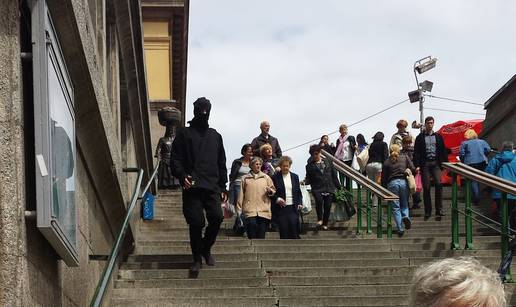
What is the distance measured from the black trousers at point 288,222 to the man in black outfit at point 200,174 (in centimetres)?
278

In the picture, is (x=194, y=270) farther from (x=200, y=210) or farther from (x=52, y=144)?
(x=52, y=144)

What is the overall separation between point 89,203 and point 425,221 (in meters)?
8.82

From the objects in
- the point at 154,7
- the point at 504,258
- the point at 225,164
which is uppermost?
the point at 154,7

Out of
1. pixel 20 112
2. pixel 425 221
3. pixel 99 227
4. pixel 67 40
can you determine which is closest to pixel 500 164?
pixel 425 221

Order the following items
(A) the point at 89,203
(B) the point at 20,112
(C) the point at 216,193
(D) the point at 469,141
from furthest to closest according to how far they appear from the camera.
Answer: (D) the point at 469,141 < (C) the point at 216,193 < (A) the point at 89,203 < (B) the point at 20,112

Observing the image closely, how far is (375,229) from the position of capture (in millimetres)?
16594

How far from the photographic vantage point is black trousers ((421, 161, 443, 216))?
1708 centimetres

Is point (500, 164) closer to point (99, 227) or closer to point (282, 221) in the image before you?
point (282, 221)

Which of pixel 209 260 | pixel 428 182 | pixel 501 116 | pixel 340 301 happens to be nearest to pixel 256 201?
pixel 209 260

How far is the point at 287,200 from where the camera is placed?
15.1m

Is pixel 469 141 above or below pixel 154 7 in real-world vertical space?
below

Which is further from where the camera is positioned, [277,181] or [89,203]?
[277,181]

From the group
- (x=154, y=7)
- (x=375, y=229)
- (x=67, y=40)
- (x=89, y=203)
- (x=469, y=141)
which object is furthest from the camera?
(x=154, y=7)

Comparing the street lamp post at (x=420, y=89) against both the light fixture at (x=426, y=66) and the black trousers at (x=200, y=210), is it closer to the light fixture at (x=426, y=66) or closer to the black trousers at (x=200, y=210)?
the light fixture at (x=426, y=66)
